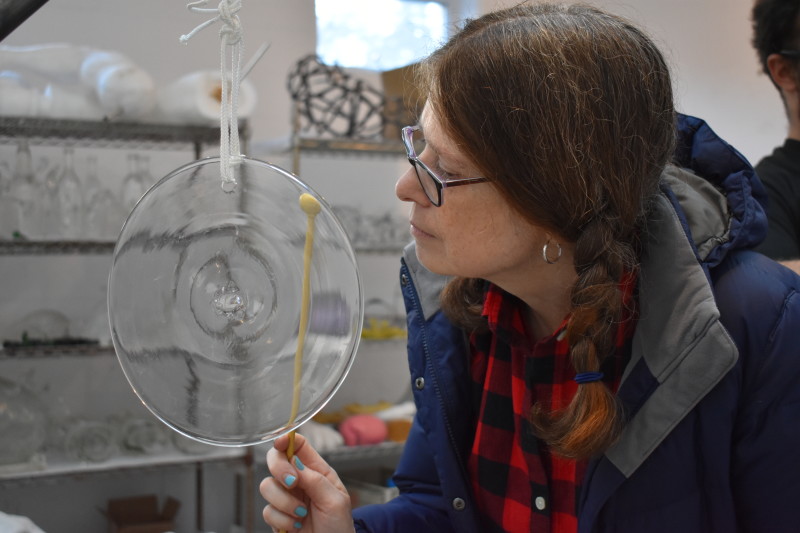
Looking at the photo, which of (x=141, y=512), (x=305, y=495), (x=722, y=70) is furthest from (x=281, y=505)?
(x=722, y=70)

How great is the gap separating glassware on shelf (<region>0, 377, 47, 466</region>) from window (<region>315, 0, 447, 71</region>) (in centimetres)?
170

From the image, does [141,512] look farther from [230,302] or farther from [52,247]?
[230,302]

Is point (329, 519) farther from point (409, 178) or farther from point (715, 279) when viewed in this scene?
point (715, 279)

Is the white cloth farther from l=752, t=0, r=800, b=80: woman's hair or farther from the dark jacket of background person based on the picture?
l=752, t=0, r=800, b=80: woman's hair

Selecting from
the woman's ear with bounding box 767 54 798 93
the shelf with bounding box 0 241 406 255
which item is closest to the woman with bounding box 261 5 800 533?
the woman's ear with bounding box 767 54 798 93

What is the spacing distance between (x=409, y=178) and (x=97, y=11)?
2.34 meters

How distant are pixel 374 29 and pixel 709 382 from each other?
2770 millimetres

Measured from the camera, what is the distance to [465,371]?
4.35 feet

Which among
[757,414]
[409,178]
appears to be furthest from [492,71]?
[757,414]

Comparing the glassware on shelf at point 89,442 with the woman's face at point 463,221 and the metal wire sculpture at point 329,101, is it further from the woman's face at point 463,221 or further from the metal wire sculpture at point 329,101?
the woman's face at point 463,221

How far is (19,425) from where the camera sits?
8.87ft

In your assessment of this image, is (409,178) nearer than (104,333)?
Yes

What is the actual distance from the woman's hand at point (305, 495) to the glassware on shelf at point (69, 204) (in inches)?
79.5

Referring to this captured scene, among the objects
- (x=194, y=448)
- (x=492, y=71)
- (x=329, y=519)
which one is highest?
(x=492, y=71)
